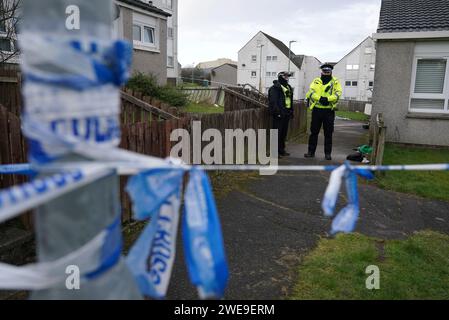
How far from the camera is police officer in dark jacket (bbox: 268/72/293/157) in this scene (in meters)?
8.94

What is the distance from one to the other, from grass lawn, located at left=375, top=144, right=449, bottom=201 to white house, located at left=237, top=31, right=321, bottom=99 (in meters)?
49.1

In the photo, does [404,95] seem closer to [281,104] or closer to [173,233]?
[281,104]

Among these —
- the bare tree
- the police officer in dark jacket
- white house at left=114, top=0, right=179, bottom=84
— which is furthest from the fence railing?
white house at left=114, top=0, right=179, bottom=84

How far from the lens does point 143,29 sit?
712 inches

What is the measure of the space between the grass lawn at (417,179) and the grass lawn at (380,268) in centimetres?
196

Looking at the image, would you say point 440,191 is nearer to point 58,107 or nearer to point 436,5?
Result: point 58,107

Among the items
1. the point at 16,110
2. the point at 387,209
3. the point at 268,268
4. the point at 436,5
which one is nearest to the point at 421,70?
the point at 436,5

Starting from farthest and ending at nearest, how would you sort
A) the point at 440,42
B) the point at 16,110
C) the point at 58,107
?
the point at 440,42
the point at 16,110
the point at 58,107

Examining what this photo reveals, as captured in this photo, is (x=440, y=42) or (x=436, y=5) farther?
(x=436, y=5)

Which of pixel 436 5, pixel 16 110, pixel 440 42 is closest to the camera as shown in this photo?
pixel 16 110

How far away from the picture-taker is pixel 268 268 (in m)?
3.83

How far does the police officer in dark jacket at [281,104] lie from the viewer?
8.94 meters

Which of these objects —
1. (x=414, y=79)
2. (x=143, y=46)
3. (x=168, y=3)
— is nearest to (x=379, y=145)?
(x=414, y=79)
